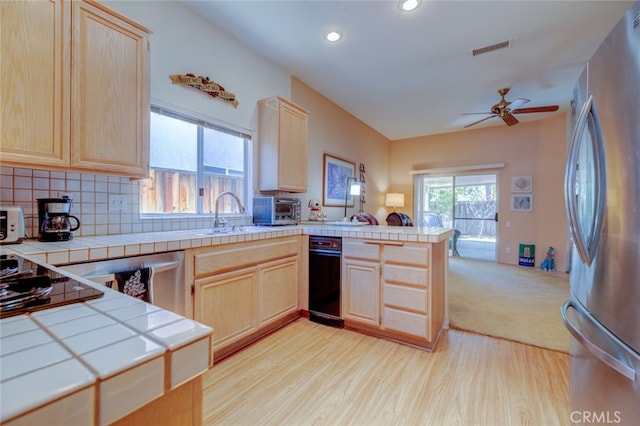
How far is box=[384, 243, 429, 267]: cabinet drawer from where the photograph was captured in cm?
217

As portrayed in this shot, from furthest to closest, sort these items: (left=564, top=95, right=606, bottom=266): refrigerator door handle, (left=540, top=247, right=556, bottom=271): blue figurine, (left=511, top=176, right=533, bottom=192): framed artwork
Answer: (left=511, top=176, right=533, bottom=192): framed artwork, (left=540, top=247, right=556, bottom=271): blue figurine, (left=564, top=95, right=606, bottom=266): refrigerator door handle

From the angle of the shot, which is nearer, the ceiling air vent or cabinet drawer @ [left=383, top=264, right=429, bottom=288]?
cabinet drawer @ [left=383, top=264, right=429, bottom=288]

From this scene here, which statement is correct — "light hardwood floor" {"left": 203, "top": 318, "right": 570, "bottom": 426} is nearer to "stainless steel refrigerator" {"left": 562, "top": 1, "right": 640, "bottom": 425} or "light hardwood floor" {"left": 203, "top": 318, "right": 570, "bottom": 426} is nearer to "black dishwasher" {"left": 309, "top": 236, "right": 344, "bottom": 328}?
"black dishwasher" {"left": 309, "top": 236, "right": 344, "bottom": 328}

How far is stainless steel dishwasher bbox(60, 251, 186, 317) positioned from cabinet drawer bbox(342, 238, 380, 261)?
1.36 metres

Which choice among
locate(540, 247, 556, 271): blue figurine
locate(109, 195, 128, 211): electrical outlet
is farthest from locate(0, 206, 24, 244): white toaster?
locate(540, 247, 556, 271): blue figurine

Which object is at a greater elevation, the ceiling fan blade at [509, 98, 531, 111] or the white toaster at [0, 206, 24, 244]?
the ceiling fan blade at [509, 98, 531, 111]

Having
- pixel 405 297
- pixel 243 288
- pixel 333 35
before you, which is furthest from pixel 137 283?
pixel 333 35

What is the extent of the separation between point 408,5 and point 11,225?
3.16 m

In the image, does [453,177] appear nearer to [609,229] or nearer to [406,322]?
[406,322]

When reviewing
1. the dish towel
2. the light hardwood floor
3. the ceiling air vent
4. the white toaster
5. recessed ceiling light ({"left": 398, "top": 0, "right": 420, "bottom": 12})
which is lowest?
the light hardwood floor

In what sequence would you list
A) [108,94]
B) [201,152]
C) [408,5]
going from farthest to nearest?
[201,152]
[408,5]
[108,94]

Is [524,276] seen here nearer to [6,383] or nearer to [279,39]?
[279,39]

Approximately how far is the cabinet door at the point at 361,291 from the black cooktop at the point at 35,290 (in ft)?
6.66

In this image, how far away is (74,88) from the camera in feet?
5.09
